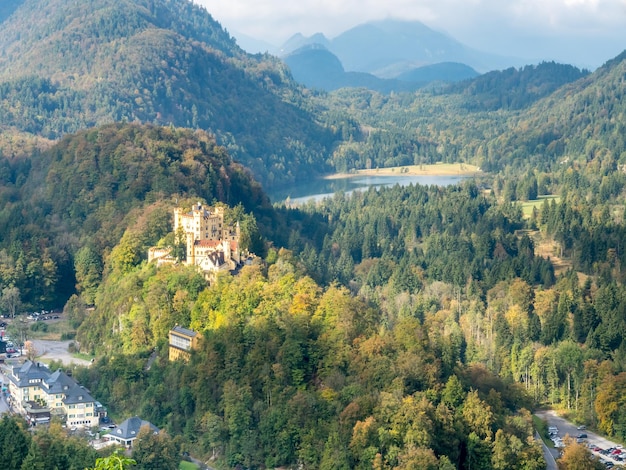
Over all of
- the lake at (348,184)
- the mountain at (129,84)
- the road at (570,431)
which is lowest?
the road at (570,431)

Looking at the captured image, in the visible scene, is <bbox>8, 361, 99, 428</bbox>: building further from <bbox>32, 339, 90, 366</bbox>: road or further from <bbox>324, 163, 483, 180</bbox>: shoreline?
<bbox>324, 163, 483, 180</bbox>: shoreline

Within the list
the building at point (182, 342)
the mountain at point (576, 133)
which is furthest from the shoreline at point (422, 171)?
the building at point (182, 342)

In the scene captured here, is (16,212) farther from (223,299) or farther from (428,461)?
(428,461)

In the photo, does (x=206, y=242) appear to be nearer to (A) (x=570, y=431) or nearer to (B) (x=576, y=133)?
(A) (x=570, y=431)

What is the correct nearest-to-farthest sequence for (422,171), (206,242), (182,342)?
(182,342)
(206,242)
(422,171)

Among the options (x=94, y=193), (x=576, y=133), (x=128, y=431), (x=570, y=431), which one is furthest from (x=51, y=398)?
(x=576, y=133)

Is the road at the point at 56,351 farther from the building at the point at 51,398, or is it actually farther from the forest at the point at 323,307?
the building at the point at 51,398
